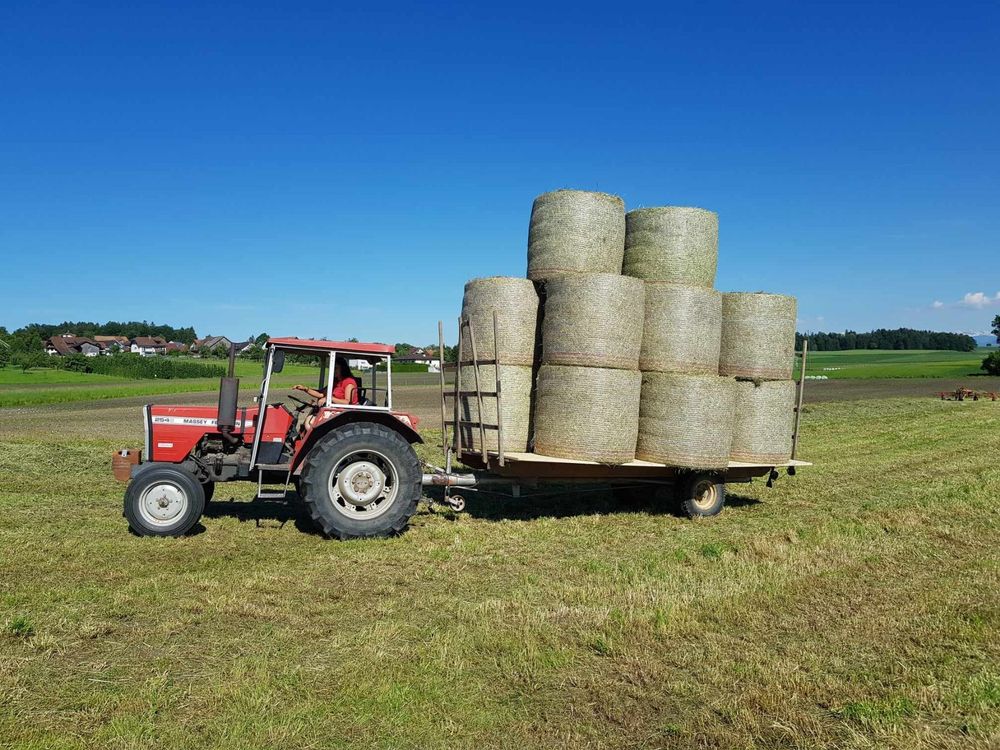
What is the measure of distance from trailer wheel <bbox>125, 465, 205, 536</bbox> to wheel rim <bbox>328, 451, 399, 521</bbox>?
1.23m

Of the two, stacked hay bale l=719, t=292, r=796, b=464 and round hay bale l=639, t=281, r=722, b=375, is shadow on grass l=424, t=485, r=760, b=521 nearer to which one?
stacked hay bale l=719, t=292, r=796, b=464

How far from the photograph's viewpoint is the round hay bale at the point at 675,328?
8.05 meters

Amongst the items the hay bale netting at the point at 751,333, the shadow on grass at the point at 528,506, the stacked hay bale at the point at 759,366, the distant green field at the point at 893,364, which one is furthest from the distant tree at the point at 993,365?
the hay bale netting at the point at 751,333

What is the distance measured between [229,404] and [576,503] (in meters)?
4.33

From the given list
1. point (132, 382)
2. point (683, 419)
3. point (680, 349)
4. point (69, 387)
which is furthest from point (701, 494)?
point (132, 382)

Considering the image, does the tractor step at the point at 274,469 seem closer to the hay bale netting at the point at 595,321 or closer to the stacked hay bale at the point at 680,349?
the hay bale netting at the point at 595,321

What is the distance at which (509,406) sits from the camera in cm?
799

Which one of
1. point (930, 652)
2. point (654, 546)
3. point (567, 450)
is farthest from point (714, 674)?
point (567, 450)

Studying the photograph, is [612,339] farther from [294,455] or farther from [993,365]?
[993,365]

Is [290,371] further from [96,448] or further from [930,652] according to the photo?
[96,448]

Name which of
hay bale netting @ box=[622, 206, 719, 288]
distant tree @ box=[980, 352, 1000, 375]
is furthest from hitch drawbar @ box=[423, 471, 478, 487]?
distant tree @ box=[980, 352, 1000, 375]

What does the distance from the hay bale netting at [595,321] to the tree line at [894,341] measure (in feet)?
295

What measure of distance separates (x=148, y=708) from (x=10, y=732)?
1.69ft

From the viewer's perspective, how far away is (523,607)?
4895mm
